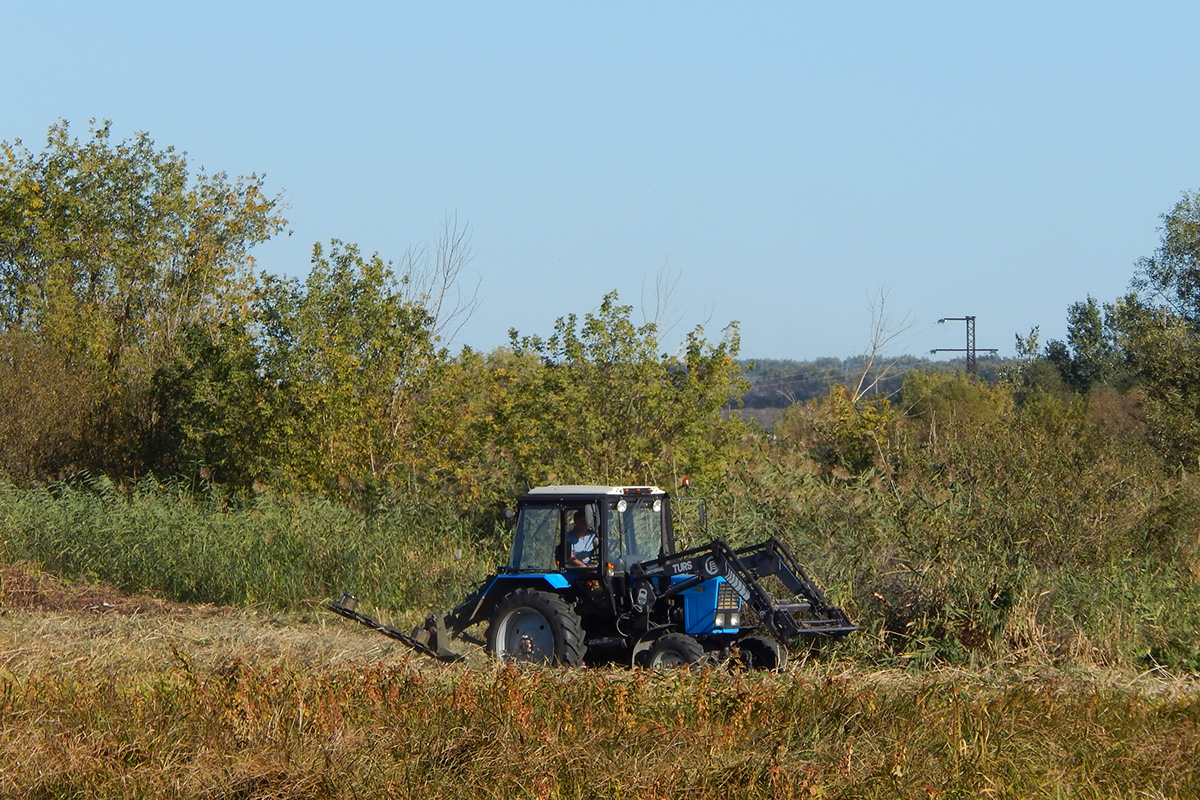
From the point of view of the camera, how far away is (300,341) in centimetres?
2022

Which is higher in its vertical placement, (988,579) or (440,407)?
(440,407)

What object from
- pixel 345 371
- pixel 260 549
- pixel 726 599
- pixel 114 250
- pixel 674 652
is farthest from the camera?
pixel 114 250

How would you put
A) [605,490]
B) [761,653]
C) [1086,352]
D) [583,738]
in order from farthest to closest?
[1086,352] → [605,490] → [761,653] → [583,738]

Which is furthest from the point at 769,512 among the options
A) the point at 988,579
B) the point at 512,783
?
the point at 512,783

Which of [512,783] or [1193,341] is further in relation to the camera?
[1193,341]

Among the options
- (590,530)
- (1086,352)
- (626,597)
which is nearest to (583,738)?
(626,597)

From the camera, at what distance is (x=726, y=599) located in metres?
10.5

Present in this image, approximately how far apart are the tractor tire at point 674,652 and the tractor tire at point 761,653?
1.28 feet

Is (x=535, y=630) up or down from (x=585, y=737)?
up

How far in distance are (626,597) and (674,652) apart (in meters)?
0.92

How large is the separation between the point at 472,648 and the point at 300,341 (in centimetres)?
916

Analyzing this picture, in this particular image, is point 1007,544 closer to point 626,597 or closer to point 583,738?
point 626,597

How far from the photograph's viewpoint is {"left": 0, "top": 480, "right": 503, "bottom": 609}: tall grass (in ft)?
50.4

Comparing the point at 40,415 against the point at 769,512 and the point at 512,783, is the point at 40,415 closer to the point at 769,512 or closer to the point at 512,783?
the point at 769,512
